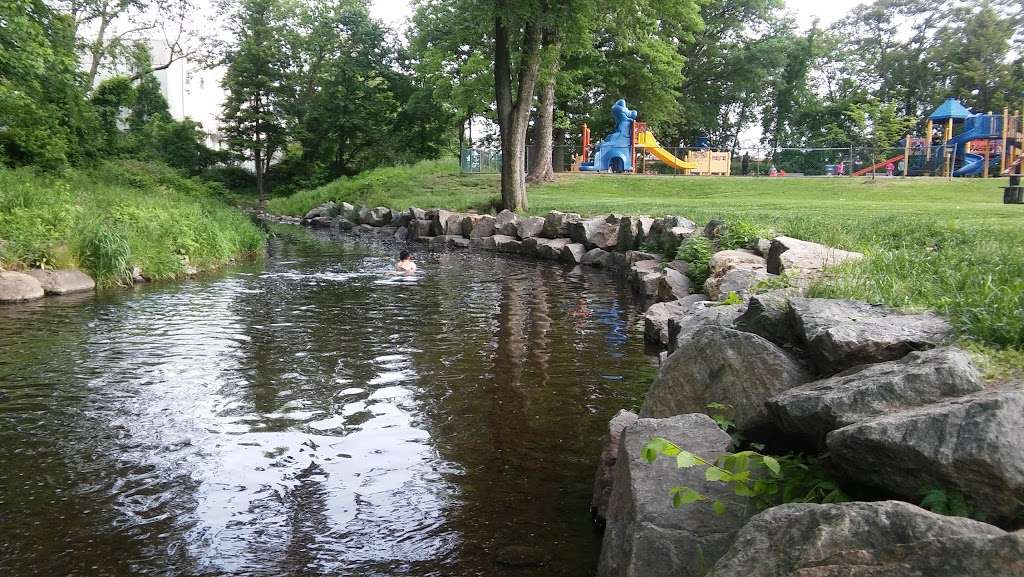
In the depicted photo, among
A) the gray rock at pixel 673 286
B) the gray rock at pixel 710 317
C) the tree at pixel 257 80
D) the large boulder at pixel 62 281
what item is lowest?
the gray rock at pixel 673 286

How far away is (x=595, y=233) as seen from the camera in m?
19.0

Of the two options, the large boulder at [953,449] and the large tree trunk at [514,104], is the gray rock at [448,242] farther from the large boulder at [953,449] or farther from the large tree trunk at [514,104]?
the large boulder at [953,449]

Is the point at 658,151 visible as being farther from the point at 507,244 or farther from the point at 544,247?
the point at 544,247

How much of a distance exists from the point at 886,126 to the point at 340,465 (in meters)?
33.1

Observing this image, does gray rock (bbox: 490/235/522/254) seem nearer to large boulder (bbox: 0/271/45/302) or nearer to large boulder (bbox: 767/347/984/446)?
large boulder (bbox: 0/271/45/302)

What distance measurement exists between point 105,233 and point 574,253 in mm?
10391

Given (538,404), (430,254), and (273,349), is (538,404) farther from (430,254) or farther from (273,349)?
(430,254)

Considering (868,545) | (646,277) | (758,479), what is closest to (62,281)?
(646,277)

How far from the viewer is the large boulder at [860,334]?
4047mm

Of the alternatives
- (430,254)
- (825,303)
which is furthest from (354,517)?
(430,254)

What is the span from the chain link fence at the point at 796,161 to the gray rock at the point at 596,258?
53.6ft

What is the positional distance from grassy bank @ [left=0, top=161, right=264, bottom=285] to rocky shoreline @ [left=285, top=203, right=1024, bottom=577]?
11567 mm

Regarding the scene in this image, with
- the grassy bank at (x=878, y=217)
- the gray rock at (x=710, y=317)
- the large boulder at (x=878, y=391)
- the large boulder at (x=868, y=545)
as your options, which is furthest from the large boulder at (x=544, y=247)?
the large boulder at (x=868, y=545)

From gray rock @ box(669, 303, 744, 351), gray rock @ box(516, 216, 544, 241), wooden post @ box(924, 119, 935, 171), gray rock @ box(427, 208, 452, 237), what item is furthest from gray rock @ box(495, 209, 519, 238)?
wooden post @ box(924, 119, 935, 171)
